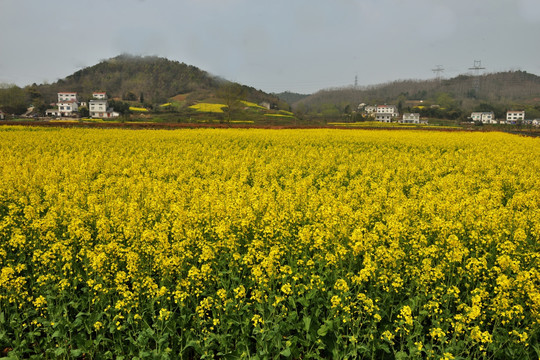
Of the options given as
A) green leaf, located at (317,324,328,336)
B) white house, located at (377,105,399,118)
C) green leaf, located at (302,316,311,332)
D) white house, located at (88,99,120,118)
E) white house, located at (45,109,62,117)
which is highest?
white house, located at (377,105,399,118)

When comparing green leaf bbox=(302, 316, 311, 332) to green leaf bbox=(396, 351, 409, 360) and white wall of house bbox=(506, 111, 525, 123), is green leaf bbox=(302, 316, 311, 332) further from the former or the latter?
white wall of house bbox=(506, 111, 525, 123)

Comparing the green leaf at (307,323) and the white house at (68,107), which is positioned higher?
the white house at (68,107)

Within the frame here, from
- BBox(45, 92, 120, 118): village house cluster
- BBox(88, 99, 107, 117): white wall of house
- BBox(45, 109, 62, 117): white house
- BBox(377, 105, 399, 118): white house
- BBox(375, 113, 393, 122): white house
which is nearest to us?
BBox(45, 109, 62, 117): white house

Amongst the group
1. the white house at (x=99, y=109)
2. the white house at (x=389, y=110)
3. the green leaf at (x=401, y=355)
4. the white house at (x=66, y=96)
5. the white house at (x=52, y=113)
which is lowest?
the green leaf at (x=401, y=355)

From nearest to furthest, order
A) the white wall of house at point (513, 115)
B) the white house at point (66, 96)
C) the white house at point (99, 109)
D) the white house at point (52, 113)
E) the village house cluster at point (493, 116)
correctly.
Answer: the white house at point (52, 113)
the white house at point (99, 109)
the village house cluster at point (493, 116)
the white wall of house at point (513, 115)
the white house at point (66, 96)

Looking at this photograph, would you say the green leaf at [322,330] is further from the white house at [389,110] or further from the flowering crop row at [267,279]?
the white house at [389,110]

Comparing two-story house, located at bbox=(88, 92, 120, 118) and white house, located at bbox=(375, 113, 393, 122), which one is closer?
two-story house, located at bbox=(88, 92, 120, 118)

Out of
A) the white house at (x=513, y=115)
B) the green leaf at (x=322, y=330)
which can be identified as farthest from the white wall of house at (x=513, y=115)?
the green leaf at (x=322, y=330)

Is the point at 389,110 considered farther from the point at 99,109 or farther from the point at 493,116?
the point at 99,109

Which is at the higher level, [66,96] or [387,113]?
[66,96]

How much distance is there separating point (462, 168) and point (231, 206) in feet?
47.9

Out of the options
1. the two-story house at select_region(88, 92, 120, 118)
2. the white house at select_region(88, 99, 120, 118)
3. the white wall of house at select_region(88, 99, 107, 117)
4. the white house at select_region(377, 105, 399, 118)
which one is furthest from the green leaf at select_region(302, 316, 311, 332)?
the white house at select_region(377, 105, 399, 118)

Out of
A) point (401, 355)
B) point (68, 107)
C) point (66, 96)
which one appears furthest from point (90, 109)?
point (401, 355)

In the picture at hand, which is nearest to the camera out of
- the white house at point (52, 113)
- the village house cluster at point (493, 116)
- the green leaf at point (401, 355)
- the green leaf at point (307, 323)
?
the green leaf at point (401, 355)
